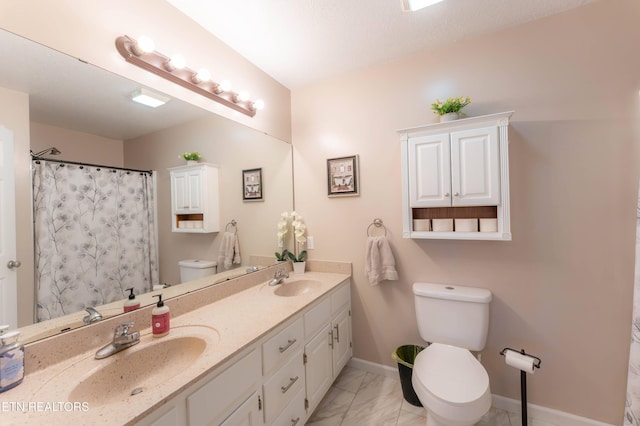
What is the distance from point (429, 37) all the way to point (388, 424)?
2.52 m

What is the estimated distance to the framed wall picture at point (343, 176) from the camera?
2.07 metres

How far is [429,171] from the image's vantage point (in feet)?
5.43

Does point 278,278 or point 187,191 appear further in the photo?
point 278,278

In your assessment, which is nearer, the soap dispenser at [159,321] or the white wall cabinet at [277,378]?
the white wall cabinet at [277,378]

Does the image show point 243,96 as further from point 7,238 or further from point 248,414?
point 248,414

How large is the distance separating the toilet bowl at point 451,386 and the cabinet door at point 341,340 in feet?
1.92

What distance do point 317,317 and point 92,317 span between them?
3.66ft

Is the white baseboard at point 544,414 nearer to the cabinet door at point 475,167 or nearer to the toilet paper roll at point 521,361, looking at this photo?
the toilet paper roll at point 521,361

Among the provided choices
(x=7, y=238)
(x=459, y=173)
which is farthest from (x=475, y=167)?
(x=7, y=238)

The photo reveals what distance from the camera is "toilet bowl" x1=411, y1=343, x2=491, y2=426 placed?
1.17 meters

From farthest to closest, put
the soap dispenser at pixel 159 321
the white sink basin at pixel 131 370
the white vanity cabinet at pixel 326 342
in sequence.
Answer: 1. the white vanity cabinet at pixel 326 342
2. the soap dispenser at pixel 159 321
3. the white sink basin at pixel 131 370

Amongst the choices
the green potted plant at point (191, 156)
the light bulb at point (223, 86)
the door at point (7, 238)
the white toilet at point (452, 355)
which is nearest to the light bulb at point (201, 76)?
the light bulb at point (223, 86)

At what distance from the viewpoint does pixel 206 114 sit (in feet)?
5.21

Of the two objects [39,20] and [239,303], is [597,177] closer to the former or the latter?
[239,303]
